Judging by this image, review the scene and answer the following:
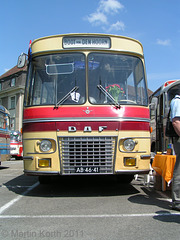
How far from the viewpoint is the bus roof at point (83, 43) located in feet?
22.1

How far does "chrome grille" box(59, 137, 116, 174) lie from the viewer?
612 cm

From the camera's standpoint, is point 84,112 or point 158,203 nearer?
point 158,203

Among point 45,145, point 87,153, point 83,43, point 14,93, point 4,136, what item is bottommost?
point 87,153

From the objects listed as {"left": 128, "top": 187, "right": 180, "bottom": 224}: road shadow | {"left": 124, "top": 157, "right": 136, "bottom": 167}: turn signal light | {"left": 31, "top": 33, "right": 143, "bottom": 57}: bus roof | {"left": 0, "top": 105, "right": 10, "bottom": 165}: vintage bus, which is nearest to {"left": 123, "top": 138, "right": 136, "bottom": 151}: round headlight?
{"left": 124, "top": 157, "right": 136, "bottom": 167}: turn signal light

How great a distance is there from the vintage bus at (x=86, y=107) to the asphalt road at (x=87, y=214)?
0.59 metres

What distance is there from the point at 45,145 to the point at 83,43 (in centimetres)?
235

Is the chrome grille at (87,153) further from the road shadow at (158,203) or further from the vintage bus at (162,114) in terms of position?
the vintage bus at (162,114)

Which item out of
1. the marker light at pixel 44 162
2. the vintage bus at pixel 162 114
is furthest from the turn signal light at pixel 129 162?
the vintage bus at pixel 162 114

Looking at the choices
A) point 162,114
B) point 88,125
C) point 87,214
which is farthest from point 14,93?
point 87,214

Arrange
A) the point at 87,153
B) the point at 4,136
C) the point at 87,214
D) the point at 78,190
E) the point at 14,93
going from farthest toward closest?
the point at 14,93, the point at 4,136, the point at 78,190, the point at 87,153, the point at 87,214

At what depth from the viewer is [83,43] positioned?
6.76 meters

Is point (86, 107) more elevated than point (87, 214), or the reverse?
point (86, 107)

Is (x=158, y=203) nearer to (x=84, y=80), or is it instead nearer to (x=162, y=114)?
(x=84, y=80)

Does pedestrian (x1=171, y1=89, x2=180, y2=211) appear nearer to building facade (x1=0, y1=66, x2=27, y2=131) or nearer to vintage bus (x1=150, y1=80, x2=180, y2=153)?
vintage bus (x1=150, y1=80, x2=180, y2=153)
